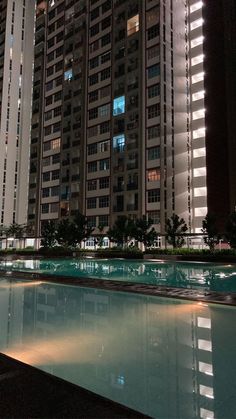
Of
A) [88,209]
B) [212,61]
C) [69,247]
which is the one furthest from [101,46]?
[69,247]

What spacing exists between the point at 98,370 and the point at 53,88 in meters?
68.4

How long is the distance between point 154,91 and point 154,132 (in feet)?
20.8

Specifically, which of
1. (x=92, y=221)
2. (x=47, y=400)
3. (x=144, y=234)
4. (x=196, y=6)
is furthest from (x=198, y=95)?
(x=47, y=400)

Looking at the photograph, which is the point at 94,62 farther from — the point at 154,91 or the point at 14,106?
the point at 14,106

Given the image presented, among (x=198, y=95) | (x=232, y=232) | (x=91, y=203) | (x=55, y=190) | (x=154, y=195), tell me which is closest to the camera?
(x=232, y=232)

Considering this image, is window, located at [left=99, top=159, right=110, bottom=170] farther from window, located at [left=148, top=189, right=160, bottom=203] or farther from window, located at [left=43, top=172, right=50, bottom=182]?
window, located at [left=43, top=172, right=50, bottom=182]

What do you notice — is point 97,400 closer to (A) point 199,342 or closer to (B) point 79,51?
(A) point 199,342

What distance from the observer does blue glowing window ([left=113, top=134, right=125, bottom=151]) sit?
2125 inches

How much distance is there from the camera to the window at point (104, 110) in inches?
2266

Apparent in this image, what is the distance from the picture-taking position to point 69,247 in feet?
154

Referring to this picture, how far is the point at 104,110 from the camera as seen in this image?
58.1m

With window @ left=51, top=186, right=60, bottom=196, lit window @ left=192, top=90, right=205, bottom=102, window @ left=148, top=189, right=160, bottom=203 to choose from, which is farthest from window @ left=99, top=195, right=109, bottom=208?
lit window @ left=192, top=90, right=205, bottom=102

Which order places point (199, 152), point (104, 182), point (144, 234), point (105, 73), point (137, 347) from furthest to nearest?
1. point (105, 73)
2. point (199, 152)
3. point (104, 182)
4. point (144, 234)
5. point (137, 347)

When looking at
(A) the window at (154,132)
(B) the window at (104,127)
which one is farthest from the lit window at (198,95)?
(B) the window at (104,127)
